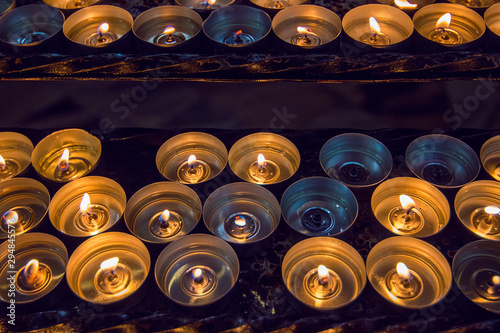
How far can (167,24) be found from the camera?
2211 mm

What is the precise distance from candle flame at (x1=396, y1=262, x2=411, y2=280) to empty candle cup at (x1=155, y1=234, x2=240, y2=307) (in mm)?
493

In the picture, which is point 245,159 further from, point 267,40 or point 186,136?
point 267,40

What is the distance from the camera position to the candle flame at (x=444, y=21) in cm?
206

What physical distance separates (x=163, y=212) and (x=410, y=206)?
33.1 inches

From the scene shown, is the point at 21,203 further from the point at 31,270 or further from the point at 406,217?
the point at 406,217

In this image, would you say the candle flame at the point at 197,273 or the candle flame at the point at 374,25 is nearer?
the candle flame at the point at 197,273

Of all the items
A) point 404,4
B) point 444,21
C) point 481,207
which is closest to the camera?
point 481,207

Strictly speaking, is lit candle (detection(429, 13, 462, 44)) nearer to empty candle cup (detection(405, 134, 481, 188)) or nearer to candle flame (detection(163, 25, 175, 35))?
empty candle cup (detection(405, 134, 481, 188))

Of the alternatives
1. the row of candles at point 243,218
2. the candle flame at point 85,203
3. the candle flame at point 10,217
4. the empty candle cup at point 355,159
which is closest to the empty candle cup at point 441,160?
the row of candles at point 243,218

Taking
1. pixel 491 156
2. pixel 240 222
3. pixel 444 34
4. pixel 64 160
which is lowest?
pixel 240 222

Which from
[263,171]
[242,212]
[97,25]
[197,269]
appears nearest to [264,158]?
[263,171]

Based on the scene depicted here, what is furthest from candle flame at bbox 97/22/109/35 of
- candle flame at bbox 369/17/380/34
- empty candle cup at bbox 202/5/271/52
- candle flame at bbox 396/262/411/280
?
candle flame at bbox 396/262/411/280

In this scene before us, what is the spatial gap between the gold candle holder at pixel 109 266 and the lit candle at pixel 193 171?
0.36 metres

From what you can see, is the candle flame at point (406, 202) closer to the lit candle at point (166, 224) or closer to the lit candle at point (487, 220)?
the lit candle at point (487, 220)
